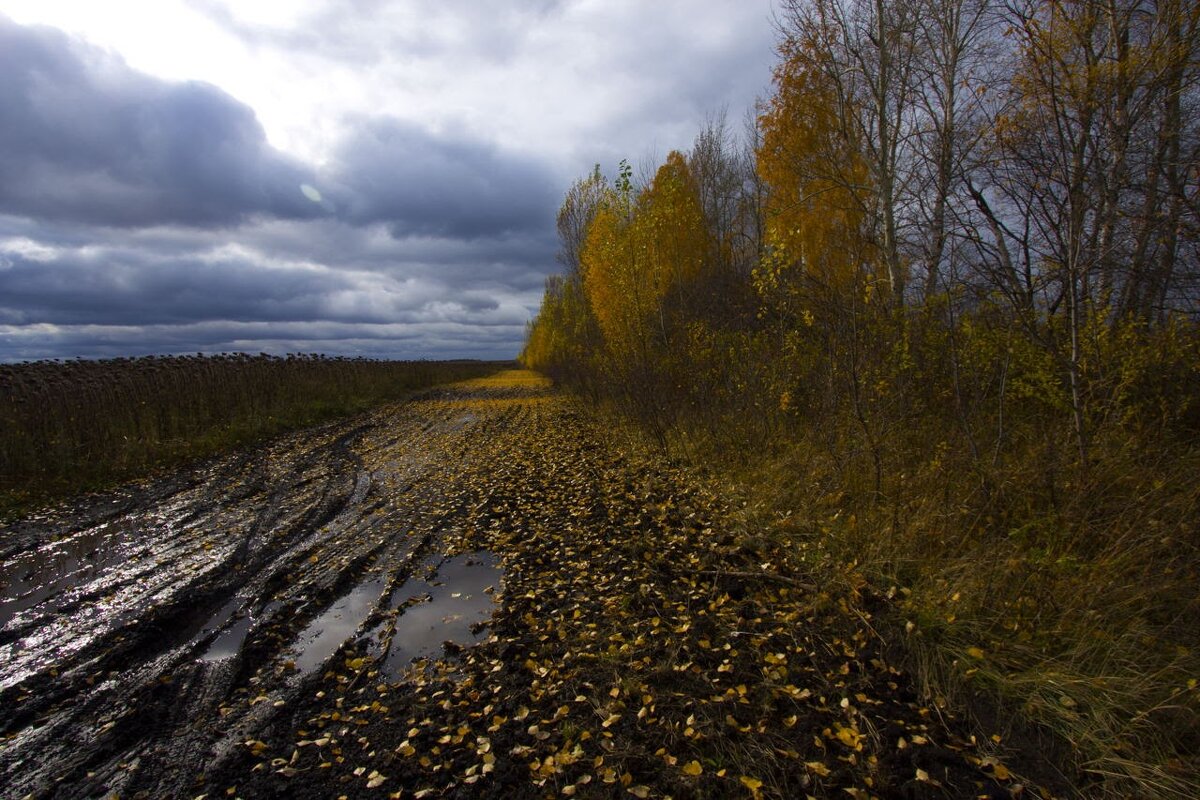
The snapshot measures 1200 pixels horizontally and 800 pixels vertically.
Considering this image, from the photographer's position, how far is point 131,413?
446 inches

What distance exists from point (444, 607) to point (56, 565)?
167 inches

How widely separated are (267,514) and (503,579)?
3.79 meters

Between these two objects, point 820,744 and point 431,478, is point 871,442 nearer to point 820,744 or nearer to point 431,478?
point 820,744

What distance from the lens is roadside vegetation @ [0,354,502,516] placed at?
879 cm

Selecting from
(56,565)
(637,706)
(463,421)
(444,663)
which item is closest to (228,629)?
(444,663)

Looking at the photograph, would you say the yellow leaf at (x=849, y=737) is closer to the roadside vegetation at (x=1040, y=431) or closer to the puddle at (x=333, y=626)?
the roadside vegetation at (x=1040, y=431)

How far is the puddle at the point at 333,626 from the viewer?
380cm

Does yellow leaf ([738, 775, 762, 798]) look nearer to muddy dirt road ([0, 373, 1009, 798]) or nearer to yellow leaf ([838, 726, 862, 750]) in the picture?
muddy dirt road ([0, 373, 1009, 798])

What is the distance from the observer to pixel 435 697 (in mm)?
3318

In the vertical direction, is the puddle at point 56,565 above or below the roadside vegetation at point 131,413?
below

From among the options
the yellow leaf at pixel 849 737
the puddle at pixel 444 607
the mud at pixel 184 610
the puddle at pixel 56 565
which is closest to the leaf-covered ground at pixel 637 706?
the yellow leaf at pixel 849 737

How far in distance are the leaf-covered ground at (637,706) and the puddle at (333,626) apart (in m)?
0.17

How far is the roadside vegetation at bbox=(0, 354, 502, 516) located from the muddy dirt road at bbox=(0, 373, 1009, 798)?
2610mm

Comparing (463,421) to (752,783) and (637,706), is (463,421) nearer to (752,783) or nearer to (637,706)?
(637,706)
